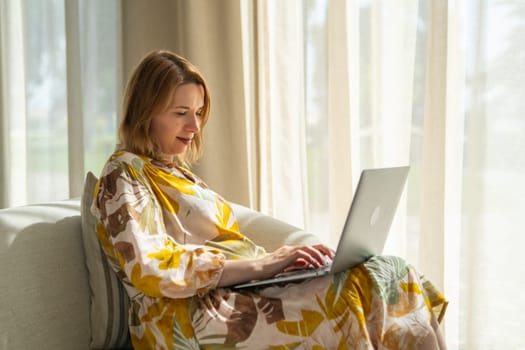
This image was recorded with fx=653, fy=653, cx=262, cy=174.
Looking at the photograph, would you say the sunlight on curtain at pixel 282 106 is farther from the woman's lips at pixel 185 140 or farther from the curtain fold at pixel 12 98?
the curtain fold at pixel 12 98

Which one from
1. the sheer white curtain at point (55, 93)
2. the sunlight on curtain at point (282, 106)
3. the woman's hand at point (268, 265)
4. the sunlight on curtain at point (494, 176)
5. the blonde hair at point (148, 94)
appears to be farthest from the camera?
the sheer white curtain at point (55, 93)

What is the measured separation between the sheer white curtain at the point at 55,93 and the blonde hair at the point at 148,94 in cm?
125

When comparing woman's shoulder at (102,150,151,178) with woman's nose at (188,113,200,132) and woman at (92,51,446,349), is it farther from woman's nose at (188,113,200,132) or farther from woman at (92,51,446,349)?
woman's nose at (188,113,200,132)

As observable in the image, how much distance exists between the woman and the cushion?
5cm

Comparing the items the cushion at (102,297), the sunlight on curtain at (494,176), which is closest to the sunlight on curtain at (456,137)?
the sunlight on curtain at (494,176)

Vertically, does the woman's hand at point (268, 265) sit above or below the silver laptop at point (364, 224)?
below

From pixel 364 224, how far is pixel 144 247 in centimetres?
48

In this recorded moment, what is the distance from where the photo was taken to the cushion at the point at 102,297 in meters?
1.55

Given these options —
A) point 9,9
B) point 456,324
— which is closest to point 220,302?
point 456,324

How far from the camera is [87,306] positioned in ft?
5.13

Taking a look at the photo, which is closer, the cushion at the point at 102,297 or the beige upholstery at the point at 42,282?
the beige upholstery at the point at 42,282

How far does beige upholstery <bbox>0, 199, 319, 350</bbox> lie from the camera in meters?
1.39

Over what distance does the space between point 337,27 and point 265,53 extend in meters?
0.31

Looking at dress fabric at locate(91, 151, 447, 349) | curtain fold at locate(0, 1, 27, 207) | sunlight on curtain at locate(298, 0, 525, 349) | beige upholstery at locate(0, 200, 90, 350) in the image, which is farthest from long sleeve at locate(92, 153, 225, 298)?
curtain fold at locate(0, 1, 27, 207)
